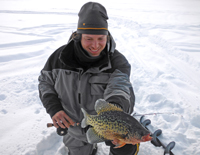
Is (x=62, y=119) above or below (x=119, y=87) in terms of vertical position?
below

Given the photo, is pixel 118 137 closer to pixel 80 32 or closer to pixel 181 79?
pixel 80 32

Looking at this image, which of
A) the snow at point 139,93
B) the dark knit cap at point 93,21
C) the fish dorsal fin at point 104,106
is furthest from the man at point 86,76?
the snow at point 139,93

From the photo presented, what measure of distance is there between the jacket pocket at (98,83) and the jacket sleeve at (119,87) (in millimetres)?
97

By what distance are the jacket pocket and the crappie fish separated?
443mm

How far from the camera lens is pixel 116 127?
4.18 feet

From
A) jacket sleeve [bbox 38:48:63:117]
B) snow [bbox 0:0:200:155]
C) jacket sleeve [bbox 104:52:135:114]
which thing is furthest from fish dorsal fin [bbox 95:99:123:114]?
snow [bbox 0:0:200:155]

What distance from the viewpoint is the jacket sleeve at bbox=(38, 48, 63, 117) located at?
1878mm

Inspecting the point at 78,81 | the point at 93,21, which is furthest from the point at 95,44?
the point at 78,81

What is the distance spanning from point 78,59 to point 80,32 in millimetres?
344

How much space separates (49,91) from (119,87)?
0.96 metres

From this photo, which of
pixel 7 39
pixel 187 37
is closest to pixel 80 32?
pixel 7 39

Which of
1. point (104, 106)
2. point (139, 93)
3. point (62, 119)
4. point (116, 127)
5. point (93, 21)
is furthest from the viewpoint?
point (139, 93)

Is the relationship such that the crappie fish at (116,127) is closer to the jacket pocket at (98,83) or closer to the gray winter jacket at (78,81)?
the gray winter jacket at (78,81)

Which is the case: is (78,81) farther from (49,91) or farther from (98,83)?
(49,91)
